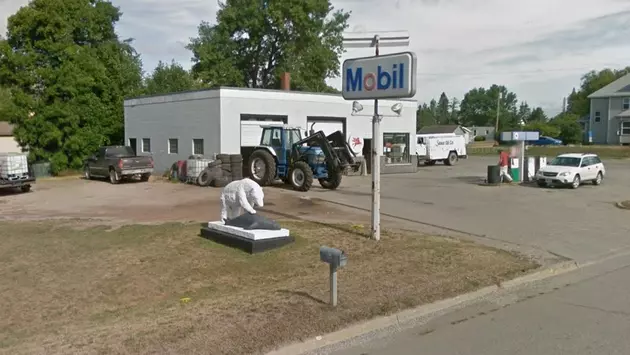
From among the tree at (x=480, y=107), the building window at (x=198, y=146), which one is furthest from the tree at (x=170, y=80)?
the tree at (x=480, y=107)

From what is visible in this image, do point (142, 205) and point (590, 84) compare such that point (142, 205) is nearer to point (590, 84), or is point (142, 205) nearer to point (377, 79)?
point (377, 79)

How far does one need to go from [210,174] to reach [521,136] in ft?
50.0

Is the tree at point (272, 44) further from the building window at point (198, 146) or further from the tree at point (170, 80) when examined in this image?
the building window at point (198, 146)

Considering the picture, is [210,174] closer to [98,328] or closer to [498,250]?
[498,250]

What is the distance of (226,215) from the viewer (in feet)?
33.9

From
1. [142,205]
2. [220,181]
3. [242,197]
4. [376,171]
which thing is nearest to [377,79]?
[376,171]

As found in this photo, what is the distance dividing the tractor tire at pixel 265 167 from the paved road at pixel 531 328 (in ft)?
48.3

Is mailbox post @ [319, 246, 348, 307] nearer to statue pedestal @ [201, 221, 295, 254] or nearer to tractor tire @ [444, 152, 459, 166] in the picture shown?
statue pedestal @ [201, 221, 295, 254]

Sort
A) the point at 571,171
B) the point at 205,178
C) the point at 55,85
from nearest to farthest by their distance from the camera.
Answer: the point at 205,178, the point at 571,171, the point at 55,85

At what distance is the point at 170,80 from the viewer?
5528 centimetres

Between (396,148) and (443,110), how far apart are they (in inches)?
5240

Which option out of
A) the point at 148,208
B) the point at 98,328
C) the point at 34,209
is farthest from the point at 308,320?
the point at 34,209

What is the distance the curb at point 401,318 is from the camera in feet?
17.3

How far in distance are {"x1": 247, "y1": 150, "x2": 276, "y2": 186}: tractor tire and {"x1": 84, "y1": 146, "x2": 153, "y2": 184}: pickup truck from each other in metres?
6.42
